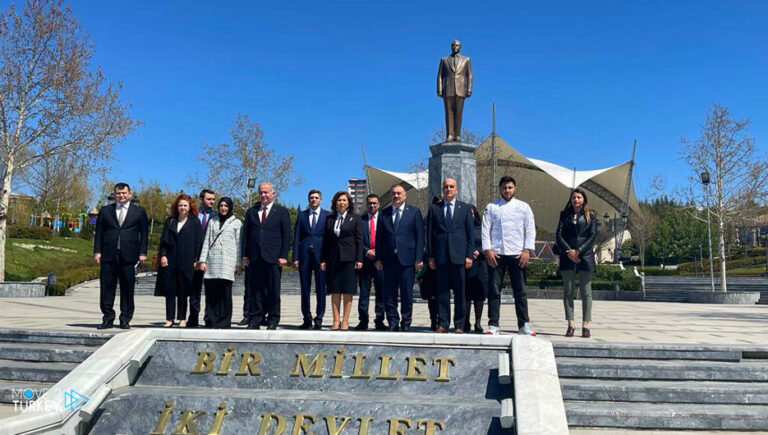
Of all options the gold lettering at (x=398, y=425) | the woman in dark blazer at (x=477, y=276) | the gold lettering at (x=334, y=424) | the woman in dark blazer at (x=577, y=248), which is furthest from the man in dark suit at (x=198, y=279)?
the woman in dark blazer at (x=577, y=248)

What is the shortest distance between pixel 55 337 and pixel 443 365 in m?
4.48

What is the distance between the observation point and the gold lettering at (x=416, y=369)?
448 cm

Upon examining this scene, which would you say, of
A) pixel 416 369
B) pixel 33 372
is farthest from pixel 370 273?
pixel 33 372

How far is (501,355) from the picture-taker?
4527 mm

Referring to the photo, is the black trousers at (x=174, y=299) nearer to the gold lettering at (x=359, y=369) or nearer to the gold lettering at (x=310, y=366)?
the gold lettering at (x=310, y=366)

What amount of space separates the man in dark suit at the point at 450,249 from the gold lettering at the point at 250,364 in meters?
2.34

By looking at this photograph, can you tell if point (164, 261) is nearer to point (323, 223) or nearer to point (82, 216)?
point (323, 223)

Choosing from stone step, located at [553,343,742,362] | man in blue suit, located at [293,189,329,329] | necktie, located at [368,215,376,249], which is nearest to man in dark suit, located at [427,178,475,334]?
necktie, located at [368,215,376,249]

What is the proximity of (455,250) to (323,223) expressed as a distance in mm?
1854

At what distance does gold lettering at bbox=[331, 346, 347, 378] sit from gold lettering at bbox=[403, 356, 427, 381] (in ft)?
1.76

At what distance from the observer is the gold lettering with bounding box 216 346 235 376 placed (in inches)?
186

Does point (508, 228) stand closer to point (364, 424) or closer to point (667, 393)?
point (667, 393)

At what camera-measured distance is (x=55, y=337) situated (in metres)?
6.28

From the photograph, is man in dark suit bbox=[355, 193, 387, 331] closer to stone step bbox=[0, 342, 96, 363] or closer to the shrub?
stone step bbox=[0, 342, 96, 363]
